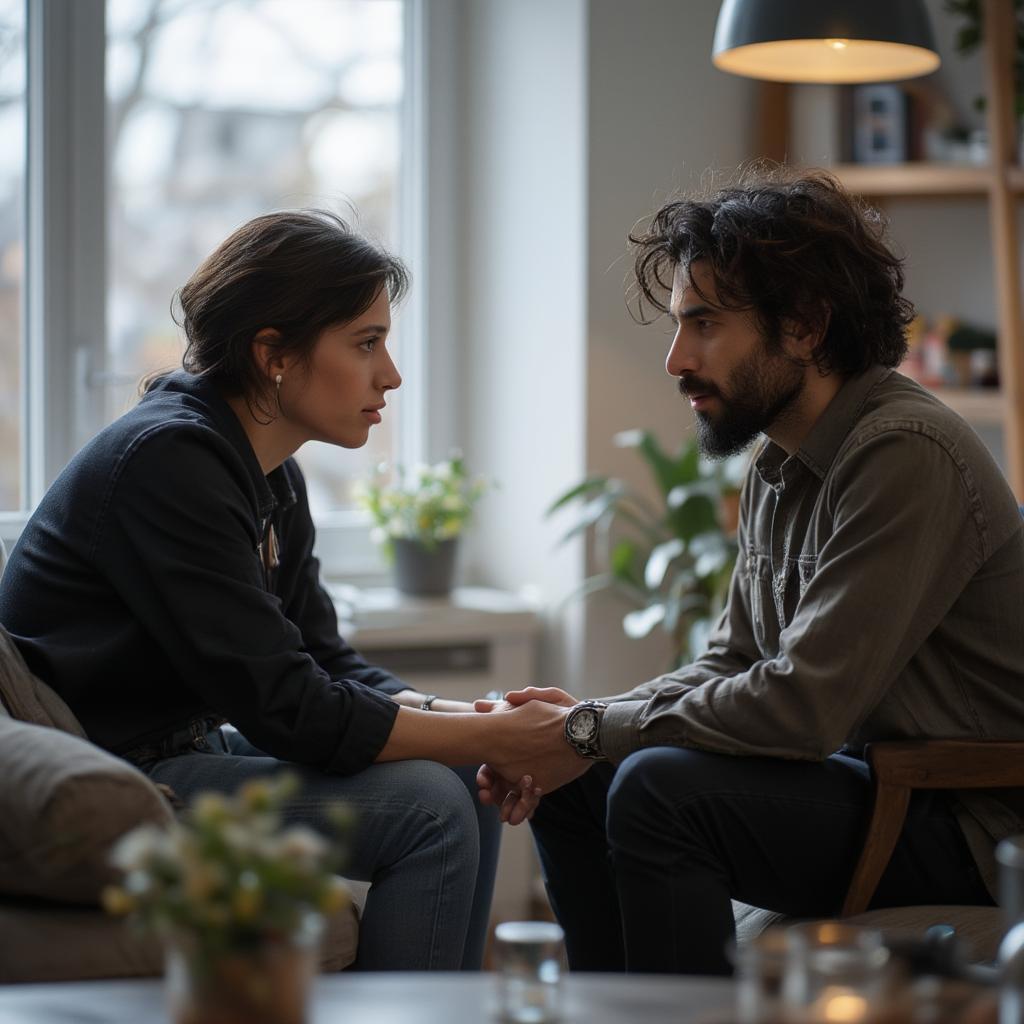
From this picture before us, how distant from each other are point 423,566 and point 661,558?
581 millimetres

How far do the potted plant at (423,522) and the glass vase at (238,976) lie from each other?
241 centimetres

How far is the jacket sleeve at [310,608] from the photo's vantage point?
2240mm

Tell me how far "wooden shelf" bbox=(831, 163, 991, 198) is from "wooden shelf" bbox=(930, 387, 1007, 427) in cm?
43

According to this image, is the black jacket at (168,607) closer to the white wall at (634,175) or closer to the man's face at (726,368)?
the man's face at (726,368)

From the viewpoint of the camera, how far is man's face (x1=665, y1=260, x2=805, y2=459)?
2014 millimetres

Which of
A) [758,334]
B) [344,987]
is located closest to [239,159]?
[758,334]

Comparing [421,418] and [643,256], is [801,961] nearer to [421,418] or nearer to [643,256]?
[643,256]

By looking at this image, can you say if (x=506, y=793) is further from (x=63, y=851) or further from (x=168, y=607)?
(x=63, y=851)

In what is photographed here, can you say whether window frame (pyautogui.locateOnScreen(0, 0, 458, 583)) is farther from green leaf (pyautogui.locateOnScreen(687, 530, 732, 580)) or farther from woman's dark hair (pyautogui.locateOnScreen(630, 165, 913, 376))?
woman's dark hair (pyautogui.locateOnScreen(630, 165, 913, 376))

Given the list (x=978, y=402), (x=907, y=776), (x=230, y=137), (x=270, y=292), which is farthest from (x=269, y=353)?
(x=978, y=402)

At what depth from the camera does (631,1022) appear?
1.12 metres

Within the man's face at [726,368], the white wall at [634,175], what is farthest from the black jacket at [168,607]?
the white wall at [634,175]

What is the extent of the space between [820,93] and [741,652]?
66.9 inches

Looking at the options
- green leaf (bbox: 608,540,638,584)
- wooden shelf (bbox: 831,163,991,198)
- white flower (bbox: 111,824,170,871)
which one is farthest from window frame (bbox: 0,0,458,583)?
white flower (bbox: 111,824,170,871)
